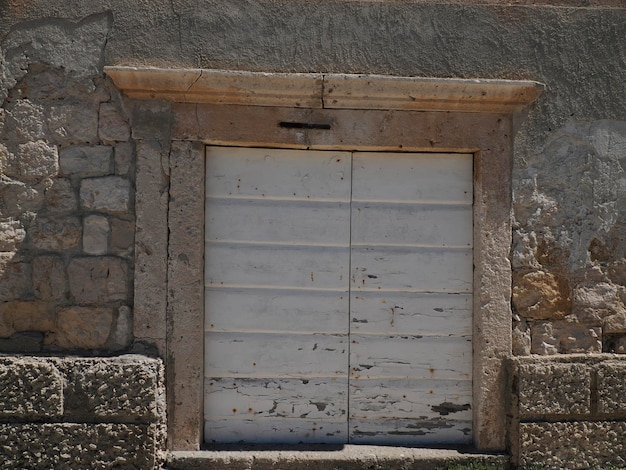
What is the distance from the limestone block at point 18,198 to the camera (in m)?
3.87

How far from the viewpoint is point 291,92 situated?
3.92 meters

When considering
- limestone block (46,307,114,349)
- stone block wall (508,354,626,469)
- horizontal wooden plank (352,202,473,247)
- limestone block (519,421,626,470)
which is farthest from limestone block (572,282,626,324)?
limestone block (46,307,114,349)

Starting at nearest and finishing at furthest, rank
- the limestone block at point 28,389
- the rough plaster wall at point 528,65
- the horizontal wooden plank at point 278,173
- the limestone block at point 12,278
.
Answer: the limestone block at point 28,389, the limestone block at point 12,278, the rough plaster wall at point 528,65, the horizontal wooden plank at point 278,173

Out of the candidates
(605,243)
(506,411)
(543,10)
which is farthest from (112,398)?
(543,10)

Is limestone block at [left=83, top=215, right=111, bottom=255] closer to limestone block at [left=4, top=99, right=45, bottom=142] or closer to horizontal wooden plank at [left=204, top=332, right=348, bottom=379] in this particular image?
limestone block at [left=4, top=99, right=45, bottom=142]

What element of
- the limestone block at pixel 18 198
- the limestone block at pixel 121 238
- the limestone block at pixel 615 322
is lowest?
the limestone block at pixel 615 322

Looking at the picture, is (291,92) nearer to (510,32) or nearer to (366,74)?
(366,74)

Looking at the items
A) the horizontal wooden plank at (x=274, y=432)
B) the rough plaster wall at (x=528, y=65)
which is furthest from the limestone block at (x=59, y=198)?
the horizontal wooden plank at (x=274, y=432)

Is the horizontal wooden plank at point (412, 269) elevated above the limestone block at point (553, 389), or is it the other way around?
the horizontal wooden plank at point (412, 269)

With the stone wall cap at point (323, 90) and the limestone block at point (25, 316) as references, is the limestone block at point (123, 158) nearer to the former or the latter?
the stone wall cap at point (323, 90)

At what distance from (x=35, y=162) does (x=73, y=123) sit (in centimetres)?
30

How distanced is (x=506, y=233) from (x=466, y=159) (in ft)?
1.64

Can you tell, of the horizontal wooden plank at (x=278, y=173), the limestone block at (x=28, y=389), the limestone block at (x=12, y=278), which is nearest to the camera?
the limestone block at (x=28, y=389)

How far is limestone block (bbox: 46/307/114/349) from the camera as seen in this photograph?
12.7 feet
